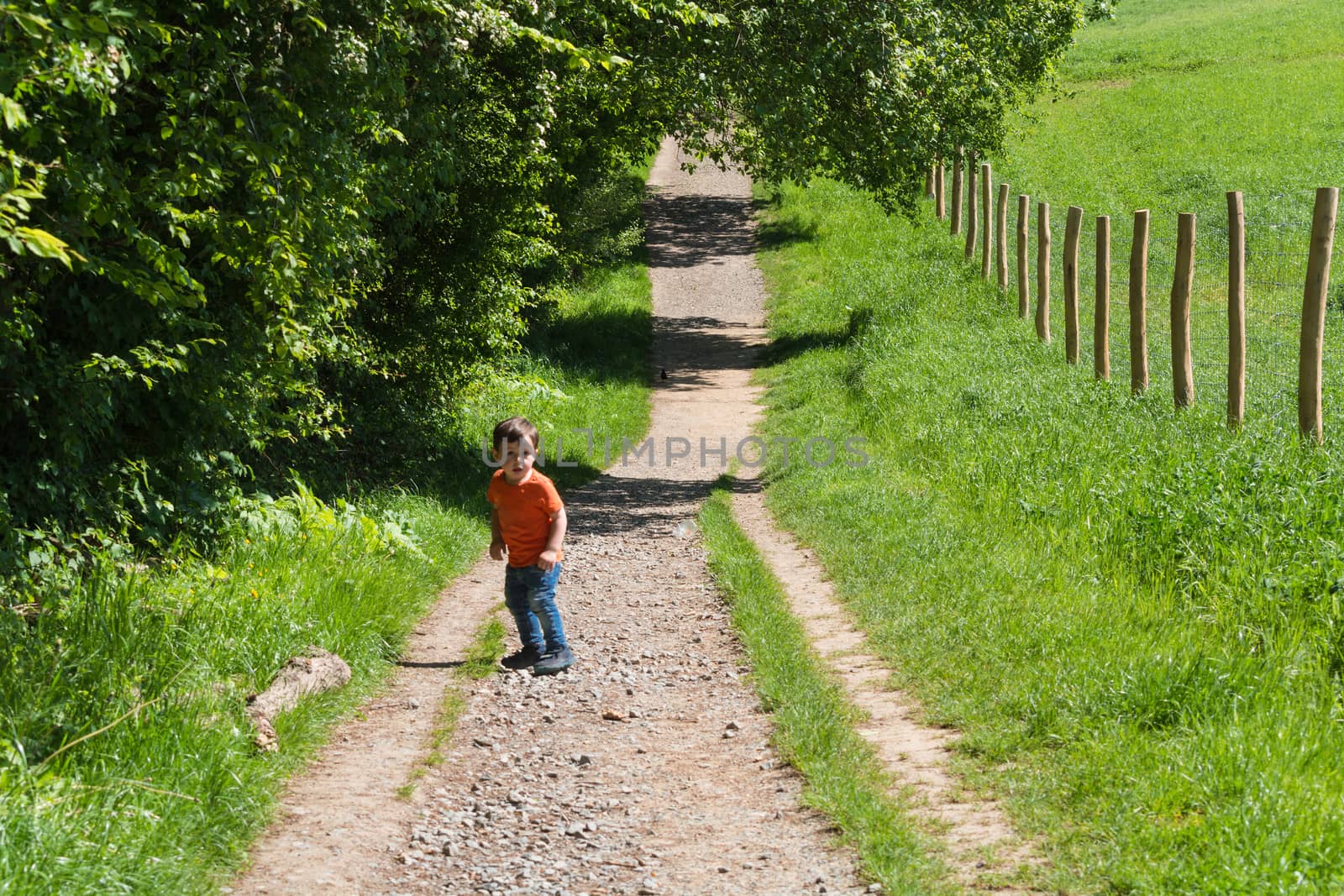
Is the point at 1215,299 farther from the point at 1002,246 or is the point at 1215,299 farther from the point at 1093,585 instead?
the point at 1093,585

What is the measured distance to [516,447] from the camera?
7195 millimetres

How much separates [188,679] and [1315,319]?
8439mm

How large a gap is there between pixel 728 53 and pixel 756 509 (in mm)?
4358


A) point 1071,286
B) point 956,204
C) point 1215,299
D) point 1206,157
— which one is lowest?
point 1215,299

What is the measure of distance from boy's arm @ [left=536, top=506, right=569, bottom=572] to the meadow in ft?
6.46

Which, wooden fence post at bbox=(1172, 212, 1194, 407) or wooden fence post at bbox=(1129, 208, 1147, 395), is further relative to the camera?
wooden fence post at bbox=(1129, 208, 1147, 395)

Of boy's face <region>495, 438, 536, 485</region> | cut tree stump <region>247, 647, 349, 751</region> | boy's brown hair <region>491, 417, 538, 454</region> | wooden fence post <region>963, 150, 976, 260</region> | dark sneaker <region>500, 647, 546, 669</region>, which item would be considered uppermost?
wooden fence post <region>963, 150, 976, 260</region>

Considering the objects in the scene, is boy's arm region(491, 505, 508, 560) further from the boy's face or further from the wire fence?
the wire fence

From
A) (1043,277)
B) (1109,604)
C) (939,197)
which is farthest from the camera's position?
(939,197)

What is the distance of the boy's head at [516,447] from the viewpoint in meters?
7.17

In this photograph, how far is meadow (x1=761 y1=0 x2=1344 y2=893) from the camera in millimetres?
4660

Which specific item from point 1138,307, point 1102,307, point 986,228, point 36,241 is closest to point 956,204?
point 986,228

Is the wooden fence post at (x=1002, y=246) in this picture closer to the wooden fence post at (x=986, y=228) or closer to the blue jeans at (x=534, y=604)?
the wooden fence post at (x=986, y=228)

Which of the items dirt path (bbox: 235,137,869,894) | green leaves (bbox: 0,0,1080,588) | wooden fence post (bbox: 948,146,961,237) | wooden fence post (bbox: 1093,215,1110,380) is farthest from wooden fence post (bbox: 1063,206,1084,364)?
wooden fence post (bbox: 948,146,961,237)
